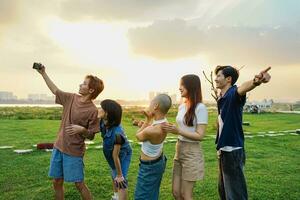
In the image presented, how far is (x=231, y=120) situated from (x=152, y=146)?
90 centimetres

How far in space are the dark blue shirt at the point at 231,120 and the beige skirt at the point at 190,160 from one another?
0.30 metres

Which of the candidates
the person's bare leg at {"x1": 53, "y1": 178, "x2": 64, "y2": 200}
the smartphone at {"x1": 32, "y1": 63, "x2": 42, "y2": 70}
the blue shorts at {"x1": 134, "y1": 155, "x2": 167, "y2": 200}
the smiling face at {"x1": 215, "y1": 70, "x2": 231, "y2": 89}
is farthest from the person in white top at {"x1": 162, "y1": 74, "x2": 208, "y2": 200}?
the smartphone at {"x1": 32, "y1": 63, "x2": 42, "y2": 70}

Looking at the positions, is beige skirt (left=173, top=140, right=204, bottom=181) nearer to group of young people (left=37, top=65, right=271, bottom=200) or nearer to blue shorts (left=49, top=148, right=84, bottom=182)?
group of young people (left=37, top=65, right=271, bottom=200)

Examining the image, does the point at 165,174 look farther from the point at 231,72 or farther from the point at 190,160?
the point at 231,72

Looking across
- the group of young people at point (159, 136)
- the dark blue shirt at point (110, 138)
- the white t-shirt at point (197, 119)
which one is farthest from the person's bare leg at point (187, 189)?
the dark blue shirt at point (110, 138)

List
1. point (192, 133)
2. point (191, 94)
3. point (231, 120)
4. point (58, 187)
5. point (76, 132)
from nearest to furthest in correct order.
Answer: point (231, 120), point (192, 133), point (191, 94), point (76, 132), point (58, 187)

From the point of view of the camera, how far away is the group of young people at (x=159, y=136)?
4.42 meters

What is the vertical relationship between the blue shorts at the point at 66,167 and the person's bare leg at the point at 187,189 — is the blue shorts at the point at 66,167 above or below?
above

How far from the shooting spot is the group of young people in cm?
442

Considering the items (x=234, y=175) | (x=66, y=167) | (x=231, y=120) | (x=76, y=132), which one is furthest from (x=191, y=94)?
(x=66, y=167)

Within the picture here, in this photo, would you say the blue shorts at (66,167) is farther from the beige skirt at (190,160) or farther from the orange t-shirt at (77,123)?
the beige skirt at (190,160)

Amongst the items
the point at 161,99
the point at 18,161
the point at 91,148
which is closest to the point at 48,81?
the point at 161,99

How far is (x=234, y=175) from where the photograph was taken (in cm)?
444

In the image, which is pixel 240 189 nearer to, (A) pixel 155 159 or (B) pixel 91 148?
(A) pixel 155 159
